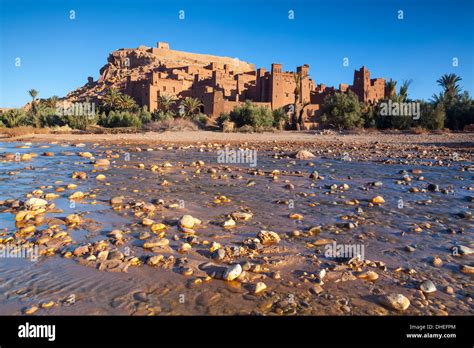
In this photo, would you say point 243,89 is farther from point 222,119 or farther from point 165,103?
point 222,119

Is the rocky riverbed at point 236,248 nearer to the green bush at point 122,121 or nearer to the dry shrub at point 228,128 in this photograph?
the dry shrub at point 228,128

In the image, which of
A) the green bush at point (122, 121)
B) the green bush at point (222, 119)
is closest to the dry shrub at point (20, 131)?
the green bush at point (122, 121)

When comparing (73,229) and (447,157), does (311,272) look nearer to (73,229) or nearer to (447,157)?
(73,229)

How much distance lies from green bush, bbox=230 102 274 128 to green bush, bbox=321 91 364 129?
219 inches

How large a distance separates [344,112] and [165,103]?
72.5ft

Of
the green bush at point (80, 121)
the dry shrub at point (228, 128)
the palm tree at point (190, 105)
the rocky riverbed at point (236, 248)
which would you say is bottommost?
the rocky riverbed at point (236, 248)

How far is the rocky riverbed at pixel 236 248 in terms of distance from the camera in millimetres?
2779

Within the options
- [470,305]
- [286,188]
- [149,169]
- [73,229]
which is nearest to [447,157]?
[286,188]

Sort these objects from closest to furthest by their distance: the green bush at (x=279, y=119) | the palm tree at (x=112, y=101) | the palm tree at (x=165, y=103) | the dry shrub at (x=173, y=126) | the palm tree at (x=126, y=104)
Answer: the dry shrub at (x=173, y=126)
the green bush at (x=279, y=119)
the palm tree at (x=165, y=103)
the palm tree at (x=126, y=104)
the palm tree at (x=112, y=101)

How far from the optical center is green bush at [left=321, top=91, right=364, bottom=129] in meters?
31.3

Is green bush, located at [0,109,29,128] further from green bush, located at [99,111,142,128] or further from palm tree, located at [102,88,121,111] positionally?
palm tree, located at [102,88,121,111]

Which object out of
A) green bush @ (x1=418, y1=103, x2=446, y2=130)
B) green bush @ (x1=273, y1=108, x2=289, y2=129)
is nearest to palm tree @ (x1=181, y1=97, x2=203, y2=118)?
green bush @ (x1=273, y1=108, x2=289, y2=129)

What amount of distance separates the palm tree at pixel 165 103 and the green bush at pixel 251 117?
12956 mm

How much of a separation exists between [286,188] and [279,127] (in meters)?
26.0
